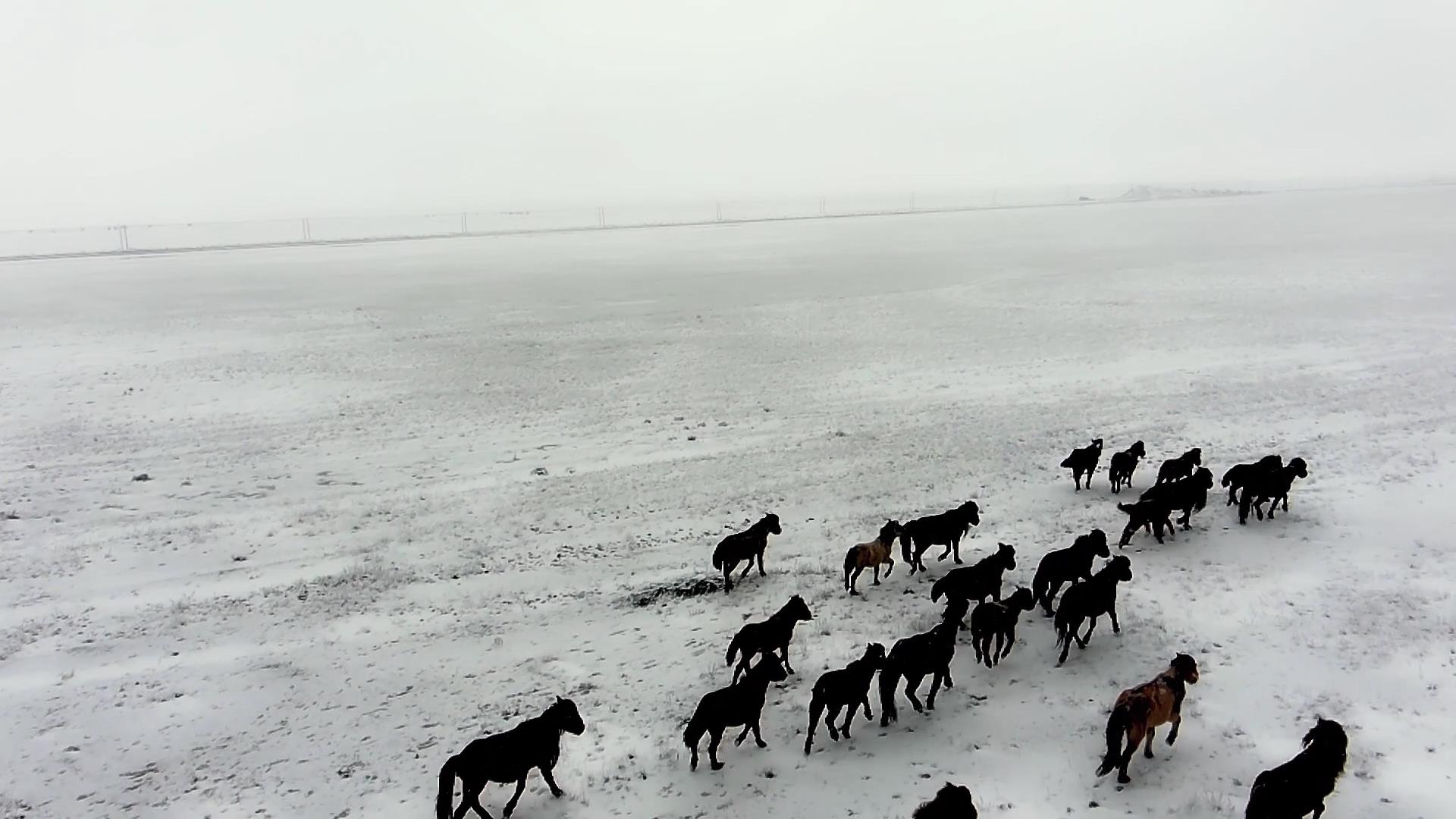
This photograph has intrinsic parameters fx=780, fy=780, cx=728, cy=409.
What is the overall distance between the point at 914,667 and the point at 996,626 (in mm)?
1486

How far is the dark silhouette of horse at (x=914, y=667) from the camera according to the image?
359 inches

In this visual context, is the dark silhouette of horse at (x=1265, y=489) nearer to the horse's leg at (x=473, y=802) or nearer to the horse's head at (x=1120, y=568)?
the horse's head at (x=1120, y=568)

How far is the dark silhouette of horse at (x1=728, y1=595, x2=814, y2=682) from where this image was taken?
10180 mm

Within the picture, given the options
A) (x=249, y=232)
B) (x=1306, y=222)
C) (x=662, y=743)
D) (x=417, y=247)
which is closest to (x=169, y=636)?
(x=662, y=743)

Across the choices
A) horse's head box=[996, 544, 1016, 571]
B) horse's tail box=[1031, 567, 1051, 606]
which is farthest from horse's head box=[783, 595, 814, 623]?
horse's tail box=[1031, 567, 1051, 606]

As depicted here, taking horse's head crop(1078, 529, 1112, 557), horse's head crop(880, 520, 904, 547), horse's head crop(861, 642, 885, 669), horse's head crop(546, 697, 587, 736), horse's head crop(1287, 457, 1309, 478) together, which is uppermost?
horse's head crop(1287, 457, 1309, 478)

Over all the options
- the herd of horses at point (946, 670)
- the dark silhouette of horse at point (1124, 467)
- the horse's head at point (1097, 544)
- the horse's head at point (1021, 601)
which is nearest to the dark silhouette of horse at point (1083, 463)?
the dark silhouette of horse at point (1124, 467)

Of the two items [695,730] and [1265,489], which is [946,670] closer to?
[695,730]

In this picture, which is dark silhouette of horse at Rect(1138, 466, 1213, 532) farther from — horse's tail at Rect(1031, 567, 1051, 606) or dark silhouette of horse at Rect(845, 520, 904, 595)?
dark silhouette of horse at Rect(845, 520, 904, 595)

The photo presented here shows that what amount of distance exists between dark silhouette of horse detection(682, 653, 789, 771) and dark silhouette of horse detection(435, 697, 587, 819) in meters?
1.33

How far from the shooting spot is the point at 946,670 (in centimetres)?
954

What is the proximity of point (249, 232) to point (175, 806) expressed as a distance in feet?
532

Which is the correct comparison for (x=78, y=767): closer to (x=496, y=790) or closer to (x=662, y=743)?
(x=496, y=790)

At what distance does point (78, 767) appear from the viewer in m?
9.38
